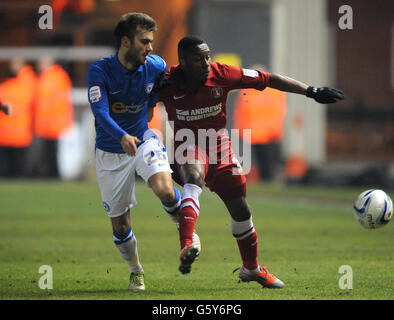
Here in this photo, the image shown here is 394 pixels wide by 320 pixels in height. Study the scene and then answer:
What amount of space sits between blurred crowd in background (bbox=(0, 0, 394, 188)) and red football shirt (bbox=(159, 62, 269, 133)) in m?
15.4

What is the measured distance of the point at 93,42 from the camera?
3728 cm

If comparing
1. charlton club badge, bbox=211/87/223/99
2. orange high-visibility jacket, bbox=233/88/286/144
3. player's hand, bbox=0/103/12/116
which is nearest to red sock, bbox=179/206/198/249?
charlton club badge, bbox=211/87/223/99

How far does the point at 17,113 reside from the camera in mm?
25859

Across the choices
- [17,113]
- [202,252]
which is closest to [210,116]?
[202,252]

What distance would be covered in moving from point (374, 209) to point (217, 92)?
1.75 meters

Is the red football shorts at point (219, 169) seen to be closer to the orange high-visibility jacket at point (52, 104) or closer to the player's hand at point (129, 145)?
the player's hand at point (129, 145)

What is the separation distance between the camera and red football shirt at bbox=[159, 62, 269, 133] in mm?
6914

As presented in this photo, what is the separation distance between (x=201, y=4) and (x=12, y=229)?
21.6 metres

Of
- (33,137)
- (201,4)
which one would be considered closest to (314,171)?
(33,137)

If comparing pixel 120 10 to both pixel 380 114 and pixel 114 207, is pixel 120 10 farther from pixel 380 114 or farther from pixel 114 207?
pixel 114 207

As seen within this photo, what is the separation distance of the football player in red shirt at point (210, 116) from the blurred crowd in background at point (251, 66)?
50.2 ft

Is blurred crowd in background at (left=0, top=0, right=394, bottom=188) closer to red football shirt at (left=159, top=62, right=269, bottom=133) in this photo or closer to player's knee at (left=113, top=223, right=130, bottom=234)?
red football shirt at (left=159, top=62, right=269, bottom=133)

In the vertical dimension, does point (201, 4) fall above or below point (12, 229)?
above

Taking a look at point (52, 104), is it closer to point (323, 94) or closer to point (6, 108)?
point (6, 108)
